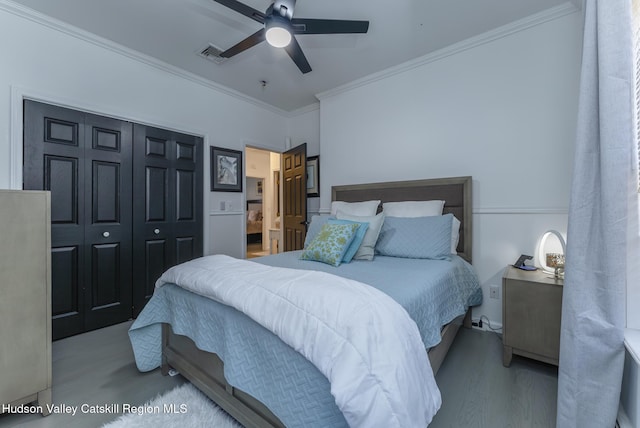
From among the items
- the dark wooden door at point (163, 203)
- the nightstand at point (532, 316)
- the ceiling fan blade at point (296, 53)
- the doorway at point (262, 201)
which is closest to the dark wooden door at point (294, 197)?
the dark wooden door at point (163, 203)

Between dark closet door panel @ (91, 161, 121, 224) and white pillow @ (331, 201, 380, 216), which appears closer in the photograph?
dark closet door panel @ (91, 161, 121, 224)

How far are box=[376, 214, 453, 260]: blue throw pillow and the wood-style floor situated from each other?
2.58 ft

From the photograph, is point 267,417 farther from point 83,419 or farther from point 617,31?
point 617,31

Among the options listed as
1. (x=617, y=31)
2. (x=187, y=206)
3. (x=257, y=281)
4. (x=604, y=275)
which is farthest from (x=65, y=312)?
(x=617, y=31)

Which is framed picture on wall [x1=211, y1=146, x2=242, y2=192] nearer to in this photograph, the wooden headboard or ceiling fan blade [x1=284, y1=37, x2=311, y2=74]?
the wooden headboard

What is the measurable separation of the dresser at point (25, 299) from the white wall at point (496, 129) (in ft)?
9.64

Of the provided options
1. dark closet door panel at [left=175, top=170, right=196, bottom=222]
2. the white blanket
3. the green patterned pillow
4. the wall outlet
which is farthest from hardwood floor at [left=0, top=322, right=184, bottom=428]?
the wall outlet

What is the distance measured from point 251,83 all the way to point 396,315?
342 centimetres

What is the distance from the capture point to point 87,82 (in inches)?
101

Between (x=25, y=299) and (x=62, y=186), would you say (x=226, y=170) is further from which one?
(x=25, y=299)

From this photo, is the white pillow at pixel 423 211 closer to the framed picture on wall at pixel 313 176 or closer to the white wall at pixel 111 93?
the framed picture on wall at pixel 313 176

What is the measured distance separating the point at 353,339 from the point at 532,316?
1614 mm

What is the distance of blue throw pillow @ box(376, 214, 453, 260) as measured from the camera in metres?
2.26

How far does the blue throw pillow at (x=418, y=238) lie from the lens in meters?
2.26
